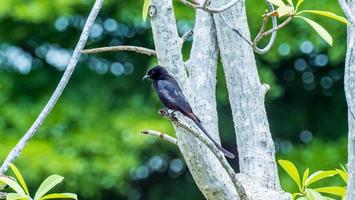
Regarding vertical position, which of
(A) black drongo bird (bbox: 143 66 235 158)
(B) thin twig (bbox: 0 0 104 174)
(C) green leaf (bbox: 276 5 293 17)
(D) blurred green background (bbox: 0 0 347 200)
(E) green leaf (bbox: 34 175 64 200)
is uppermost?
(C) green leaf (bbox: 276 5 293 17)

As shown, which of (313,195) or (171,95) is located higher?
(171,95)

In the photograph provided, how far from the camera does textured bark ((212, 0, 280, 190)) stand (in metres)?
3.42

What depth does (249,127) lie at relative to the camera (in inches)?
136

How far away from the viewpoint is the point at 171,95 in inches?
146

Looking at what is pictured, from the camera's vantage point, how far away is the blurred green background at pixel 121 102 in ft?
28.5

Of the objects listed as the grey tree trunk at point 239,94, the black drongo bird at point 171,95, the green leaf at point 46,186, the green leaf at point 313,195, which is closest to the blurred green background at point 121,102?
the black drongo bird at point 171,95

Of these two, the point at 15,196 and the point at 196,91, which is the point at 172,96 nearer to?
A: the point at 196,91

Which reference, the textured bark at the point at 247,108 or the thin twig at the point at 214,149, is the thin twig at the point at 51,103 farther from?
the textured bark at the point at 247,108

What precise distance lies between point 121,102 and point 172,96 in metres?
6.02

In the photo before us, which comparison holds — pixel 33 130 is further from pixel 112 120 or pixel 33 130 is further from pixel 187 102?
pixel 112 120

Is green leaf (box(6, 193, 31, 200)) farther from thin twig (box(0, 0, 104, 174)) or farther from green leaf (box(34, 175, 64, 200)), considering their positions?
thin twig (box(0, 0, 104, 174))

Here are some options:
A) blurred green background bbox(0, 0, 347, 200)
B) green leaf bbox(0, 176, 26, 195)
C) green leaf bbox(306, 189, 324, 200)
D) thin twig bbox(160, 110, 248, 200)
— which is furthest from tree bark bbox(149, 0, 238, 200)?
blurred green background bbox(0, 0, 347, 200)

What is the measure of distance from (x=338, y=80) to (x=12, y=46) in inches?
143

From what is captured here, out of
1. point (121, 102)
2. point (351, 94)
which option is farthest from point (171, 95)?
point (121, 102)
